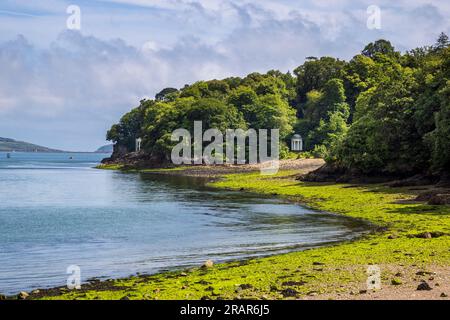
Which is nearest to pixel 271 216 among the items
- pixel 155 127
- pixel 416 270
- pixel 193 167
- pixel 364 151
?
pixel 416 270

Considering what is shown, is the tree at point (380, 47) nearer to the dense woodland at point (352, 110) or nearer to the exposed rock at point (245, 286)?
the dense woodland at point (352, 110)

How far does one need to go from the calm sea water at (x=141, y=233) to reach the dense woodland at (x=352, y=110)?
56.5 feet

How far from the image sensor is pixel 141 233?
140 ft

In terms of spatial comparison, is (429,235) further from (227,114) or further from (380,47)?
(380,47)

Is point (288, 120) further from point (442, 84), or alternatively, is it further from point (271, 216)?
point (271, 216)

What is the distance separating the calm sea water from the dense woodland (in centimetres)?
1721

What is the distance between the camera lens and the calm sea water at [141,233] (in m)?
30.6

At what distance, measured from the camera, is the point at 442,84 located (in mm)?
69125

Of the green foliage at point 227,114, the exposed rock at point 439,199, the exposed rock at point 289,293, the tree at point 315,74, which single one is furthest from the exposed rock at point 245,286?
the tree at point 315,74

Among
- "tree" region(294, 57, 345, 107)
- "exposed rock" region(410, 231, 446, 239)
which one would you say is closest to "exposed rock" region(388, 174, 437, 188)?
"exposed rock" region(410, 231, 446, 239)

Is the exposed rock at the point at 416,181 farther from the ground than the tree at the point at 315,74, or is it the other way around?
the tree at the point at 315,74

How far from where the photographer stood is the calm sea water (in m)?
30.6

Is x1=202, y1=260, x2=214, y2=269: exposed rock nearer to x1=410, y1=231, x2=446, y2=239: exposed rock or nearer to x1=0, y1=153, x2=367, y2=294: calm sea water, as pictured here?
x1=0, y1=153, x2=367, y2=294: calm sea water
